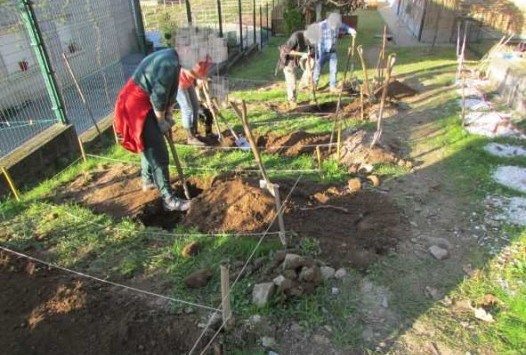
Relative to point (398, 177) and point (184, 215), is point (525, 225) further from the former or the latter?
point (184, 215)

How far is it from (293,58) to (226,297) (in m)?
5.73

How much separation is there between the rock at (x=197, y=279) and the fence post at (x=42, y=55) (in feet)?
12.0

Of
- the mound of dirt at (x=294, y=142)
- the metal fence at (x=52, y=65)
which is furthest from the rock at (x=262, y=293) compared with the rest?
the metal fence at (x=52, y=65)

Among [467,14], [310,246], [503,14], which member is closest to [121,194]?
[310,246]

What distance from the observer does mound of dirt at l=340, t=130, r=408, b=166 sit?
507 centimetres

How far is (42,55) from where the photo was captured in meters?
5.18

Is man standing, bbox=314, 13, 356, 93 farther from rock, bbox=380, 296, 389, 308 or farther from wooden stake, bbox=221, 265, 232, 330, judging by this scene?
wooden stake, bbox=221, 265, 232, 330

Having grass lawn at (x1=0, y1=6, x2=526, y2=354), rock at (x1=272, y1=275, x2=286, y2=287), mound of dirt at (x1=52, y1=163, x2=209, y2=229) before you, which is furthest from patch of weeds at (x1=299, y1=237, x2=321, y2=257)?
mound of dirt at (x1=52, y1=163, x2=209, y2=229)

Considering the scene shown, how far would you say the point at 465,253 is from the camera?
3568mm

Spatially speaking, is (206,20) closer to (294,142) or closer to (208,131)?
(208,131)

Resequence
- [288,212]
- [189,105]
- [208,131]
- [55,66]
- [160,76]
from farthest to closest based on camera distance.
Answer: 1. [55,66]
2. [208,131]
3. [189,105]
4. [288,212]
5. [160,76]

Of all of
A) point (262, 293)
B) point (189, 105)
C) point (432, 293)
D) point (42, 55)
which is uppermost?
point (42, 55)

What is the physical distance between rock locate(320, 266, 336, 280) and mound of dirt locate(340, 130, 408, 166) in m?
2.08

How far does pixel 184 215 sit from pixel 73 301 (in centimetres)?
148
